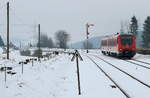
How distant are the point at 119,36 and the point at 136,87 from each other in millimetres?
24663

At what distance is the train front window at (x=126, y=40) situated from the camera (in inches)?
1503

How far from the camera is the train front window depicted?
38.2 meters

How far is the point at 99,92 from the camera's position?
12406 mm

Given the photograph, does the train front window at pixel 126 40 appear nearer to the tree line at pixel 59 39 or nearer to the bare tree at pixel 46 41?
the tree line at pixel 59 39

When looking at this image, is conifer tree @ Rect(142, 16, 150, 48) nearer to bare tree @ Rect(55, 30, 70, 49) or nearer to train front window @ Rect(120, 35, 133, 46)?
bare tree @ Rect(55, 30, 70, 49)

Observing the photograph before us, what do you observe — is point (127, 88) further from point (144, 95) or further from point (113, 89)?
point (144, 95)

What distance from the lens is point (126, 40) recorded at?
126 feet

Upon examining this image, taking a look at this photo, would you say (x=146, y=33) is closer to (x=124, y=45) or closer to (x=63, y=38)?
(x=63, y=38)

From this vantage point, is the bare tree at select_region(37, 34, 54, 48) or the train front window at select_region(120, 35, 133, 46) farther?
the bare tree at select_region(37, 34, 54, 48)

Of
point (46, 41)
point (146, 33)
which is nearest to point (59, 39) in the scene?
point (46, 41)

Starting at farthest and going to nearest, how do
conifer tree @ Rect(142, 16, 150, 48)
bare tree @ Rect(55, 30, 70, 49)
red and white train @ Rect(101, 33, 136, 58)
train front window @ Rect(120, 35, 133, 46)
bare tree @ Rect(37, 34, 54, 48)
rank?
bare tree @ Rect(37, 34, 54, 48) → bare tree @ Rect(55, 30, 70, 49) → conifer tree @ Rect(142, 16, 150, 48) → train front window @ Rect(120, 35, 133, 46) → red and white train @ Rect(101, 33, 136, 58)

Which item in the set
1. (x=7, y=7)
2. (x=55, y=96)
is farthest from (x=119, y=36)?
(x=55, y=96)

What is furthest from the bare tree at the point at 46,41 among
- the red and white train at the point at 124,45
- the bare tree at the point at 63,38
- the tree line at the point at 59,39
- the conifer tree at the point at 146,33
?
the red and white train at the point at 124,45

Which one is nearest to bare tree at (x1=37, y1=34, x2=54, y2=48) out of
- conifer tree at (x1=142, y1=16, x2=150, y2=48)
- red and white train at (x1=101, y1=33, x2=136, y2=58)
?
conifer tree at (x1=142, y1=16, x2=150, y2=48)
